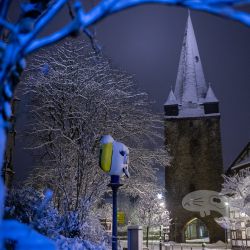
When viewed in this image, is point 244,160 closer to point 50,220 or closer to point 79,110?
point 79,110

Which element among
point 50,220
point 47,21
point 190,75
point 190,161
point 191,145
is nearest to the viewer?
point 47,21

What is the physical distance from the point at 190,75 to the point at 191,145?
33.3 ft

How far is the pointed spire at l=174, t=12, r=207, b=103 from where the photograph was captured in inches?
1997

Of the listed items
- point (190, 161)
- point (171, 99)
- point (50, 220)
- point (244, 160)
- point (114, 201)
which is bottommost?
point (50, 220)

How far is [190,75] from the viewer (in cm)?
5162

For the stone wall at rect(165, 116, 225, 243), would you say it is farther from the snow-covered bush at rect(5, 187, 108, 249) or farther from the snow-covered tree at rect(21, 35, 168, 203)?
the snow-covered bush at rect(5, 187, 108, 249)

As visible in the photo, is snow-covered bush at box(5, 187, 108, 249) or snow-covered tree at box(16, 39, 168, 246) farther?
snow-covered tree at box(16, 39, 168, 246)

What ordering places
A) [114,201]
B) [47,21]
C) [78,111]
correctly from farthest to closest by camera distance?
1. [78,111]
2. [114,201]
3. [47,21]

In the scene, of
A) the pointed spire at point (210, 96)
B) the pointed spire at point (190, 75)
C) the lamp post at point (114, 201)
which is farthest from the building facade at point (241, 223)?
the lamp post at point (114, 201)

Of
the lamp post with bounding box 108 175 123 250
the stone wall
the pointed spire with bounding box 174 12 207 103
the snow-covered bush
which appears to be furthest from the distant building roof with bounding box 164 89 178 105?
the lamp post with bounding box 108 175 123 250

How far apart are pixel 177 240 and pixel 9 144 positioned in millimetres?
24047

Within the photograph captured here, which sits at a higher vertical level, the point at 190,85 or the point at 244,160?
the point at 190,85

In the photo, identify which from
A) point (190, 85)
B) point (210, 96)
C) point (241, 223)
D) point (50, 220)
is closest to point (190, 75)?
point (190, 85)

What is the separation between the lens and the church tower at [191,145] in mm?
42812
